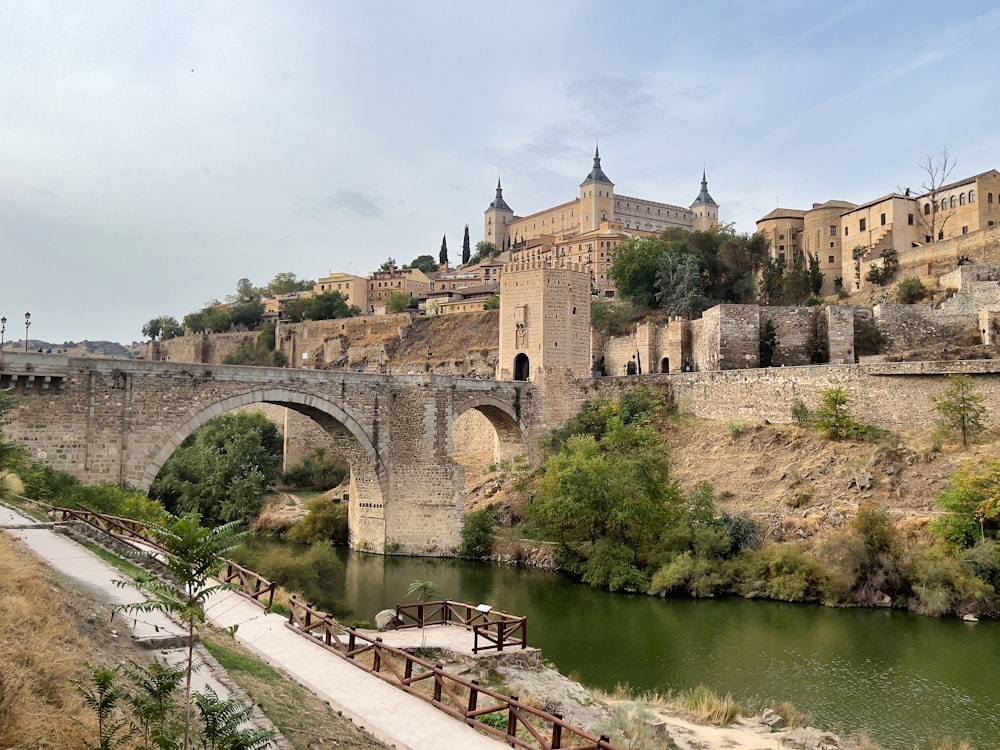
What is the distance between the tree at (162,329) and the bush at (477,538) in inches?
2817

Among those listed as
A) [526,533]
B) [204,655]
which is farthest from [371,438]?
[204,655]

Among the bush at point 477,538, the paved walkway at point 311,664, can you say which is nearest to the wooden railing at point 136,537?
the paved walkway at point 311,664

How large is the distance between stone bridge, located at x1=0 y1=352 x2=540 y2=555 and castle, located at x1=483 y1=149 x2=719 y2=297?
136 feet

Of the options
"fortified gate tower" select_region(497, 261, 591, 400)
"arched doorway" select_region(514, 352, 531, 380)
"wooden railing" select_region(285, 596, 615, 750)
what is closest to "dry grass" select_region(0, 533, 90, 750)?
"wooden railing" select_region(285, 596, 615, 750)

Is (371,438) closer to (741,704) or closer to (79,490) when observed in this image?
(79,490)

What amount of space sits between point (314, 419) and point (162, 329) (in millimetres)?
71743

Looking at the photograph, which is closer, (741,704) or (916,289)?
(741,704)

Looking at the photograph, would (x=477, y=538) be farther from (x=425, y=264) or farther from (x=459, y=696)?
(x=425, y=264)

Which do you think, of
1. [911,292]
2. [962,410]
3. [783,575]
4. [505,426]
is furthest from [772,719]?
[911,292]

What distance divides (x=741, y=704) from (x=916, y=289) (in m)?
27.1

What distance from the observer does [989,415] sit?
22219mm

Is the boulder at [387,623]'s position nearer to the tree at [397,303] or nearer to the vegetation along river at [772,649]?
the vegetation along river at [772,649]

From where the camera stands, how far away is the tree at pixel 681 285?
1591 inches

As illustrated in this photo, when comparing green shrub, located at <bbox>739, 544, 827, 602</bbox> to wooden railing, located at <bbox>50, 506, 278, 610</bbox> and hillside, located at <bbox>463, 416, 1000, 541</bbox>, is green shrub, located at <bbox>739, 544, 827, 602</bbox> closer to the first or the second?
hillside, located at <bbox>463, 416, 1000, 541</bbox>
